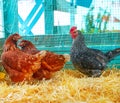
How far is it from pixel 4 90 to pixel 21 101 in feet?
1.26

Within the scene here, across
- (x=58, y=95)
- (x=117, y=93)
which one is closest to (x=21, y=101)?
(x=58, y=95)

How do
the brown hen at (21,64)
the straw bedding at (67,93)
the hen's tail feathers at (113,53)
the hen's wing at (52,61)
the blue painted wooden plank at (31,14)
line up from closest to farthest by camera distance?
the straw bedding at (67,93)
the brown hen at (21,64)
the hen's wing at (52,61)
the hen's tail feathers at (113,53)
the blue painted wooden plank at (31,14)

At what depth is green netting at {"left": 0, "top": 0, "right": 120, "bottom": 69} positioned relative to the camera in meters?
4.27


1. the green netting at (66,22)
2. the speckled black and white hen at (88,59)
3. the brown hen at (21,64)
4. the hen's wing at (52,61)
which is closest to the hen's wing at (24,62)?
the brown hen at (21,64)

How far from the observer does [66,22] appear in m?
4.42

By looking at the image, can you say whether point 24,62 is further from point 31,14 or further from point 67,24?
point 31,14

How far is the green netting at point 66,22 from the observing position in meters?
4.27

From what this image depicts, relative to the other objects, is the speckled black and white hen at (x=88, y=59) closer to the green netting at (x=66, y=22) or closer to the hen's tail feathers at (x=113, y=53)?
the hen's tail feathers at (x=113, y=53)

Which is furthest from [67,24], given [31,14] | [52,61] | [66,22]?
[52,61]

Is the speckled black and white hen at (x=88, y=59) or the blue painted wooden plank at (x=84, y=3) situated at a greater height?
the blue painted wooden plank at (x=84, y=3)

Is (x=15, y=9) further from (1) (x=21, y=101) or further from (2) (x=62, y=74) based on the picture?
(1) (x=21, y=101)

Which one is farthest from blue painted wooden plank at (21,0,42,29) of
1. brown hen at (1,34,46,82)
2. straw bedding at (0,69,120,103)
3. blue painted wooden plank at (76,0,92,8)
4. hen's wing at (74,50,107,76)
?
straw bedding at (0,69,120,103)

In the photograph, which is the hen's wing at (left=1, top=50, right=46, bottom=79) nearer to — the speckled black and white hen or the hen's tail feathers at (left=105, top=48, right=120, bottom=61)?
the speckled black and white hen

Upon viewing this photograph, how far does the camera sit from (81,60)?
357 cm
